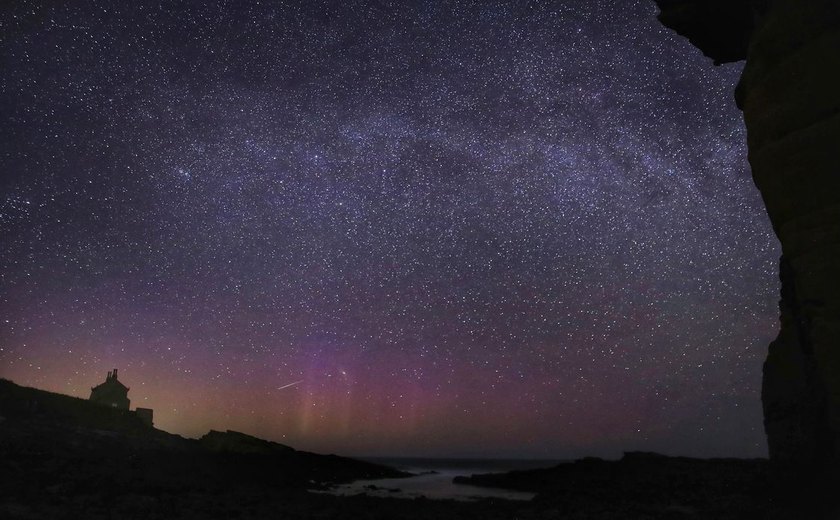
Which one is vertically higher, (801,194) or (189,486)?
(801,194)

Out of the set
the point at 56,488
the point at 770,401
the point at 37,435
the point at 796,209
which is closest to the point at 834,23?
the point at 796,209

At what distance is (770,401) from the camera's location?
16875mm

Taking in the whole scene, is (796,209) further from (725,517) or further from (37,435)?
(37,435)

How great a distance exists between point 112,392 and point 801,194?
241 ft

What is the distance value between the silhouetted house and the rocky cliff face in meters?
69.6

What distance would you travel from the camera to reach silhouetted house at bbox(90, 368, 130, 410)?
64500 millimetres

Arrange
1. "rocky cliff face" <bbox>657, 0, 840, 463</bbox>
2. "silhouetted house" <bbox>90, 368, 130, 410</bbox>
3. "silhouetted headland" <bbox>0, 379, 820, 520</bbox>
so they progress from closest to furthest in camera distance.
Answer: "rocky cliff face" <bbox>657, 0, 840, 463</bbox> < "silhouetted headland" <bbox>0, 379, 820, 520</bbox> < "silhouetted house" <bbox>90, 368, 130, 410</bbox>

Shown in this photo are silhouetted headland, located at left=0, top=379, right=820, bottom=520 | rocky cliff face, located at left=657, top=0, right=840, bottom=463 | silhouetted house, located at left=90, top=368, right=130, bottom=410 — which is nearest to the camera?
rocky cliff face, located at left=657, top=0, right=840, bottom=463

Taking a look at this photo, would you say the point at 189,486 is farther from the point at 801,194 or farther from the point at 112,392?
the point at 112,392

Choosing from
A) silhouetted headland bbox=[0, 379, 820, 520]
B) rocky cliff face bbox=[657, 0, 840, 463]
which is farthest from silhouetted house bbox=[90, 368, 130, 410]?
rocky cliff face bbox=[657, 0, 840, 463]

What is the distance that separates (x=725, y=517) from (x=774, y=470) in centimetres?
218

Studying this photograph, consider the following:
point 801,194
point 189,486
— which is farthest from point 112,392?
point 801,194

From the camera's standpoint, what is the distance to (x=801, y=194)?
14156 mm

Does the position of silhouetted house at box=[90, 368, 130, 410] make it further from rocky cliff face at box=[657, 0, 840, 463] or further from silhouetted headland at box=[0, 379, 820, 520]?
rocky cliff face at box=[657, 0, 840, 463]
